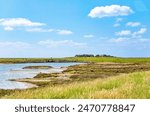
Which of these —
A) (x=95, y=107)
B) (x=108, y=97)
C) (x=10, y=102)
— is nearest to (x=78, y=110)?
(x=95, y=107)

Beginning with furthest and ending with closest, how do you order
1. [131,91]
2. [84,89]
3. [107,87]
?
[107,87] → [84,89] → [131,91]

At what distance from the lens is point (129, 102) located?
455 inches

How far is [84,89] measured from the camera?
16828mm

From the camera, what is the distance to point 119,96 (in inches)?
547

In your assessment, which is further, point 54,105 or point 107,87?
point 107,87

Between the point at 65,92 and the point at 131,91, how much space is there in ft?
8.69

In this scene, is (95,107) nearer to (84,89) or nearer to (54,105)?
(54,105)

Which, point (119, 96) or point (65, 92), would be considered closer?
point (119, 96)

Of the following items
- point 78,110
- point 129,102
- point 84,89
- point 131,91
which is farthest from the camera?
point 84,89

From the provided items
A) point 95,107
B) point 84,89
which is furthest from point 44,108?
point 84,89

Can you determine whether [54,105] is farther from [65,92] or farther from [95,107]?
[65,92]

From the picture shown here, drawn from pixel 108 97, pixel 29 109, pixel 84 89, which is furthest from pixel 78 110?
pixel 84 89

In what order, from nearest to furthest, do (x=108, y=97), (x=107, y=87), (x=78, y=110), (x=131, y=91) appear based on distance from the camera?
(x=78, y=110)
(x=108, y=97)
(x=131, y=91)
(x=107, y=87)

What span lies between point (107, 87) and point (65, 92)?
3.63 m
